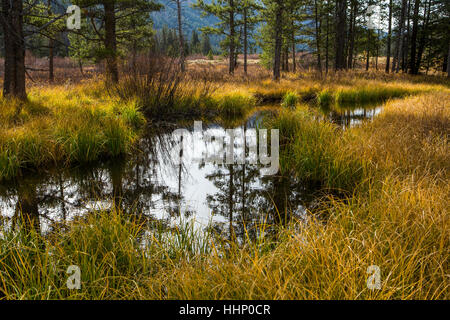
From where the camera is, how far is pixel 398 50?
21.3 meters

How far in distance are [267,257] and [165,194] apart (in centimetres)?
230

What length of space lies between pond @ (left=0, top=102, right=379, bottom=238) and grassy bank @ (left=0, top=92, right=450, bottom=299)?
1.27ft

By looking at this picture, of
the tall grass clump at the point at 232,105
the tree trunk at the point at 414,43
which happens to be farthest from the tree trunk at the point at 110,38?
the tree trunk at the point at 414,43

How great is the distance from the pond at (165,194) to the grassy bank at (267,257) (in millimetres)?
388

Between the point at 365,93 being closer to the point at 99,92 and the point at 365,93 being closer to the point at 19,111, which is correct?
the point at 99,92

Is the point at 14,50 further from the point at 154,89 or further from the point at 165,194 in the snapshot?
the point at 165,194

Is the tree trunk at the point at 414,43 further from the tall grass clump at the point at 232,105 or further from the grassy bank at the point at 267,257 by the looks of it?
the grassy bank at the point at 267,257

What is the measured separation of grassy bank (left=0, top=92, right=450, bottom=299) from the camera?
5.28ft

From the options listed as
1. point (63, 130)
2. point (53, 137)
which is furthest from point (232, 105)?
point (53, 137)

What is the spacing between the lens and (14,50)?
680 cm

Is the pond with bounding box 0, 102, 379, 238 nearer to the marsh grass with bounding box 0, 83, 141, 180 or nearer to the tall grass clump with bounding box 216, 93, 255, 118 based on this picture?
the marsh grass with bounding box 0, 83, 141, 180

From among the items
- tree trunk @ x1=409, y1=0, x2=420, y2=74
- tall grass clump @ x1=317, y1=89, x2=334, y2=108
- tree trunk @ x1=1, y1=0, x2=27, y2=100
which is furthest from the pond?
tree trunk @ x1=409, y1=0, x2=420, y2=74
